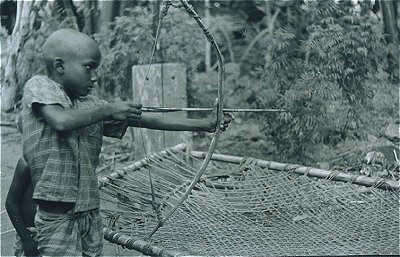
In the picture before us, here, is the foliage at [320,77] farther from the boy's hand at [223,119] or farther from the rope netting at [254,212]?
the boy's hand at [223,119]

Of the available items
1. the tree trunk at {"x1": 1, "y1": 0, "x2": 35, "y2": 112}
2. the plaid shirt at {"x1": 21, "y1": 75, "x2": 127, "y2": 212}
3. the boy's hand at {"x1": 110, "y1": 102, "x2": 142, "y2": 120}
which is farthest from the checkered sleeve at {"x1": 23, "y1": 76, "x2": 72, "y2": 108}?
the tree trunk at {"x1": 1, "y1": 0, "x2": 35, "y2": 112}

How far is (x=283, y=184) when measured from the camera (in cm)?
337

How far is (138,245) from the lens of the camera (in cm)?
253

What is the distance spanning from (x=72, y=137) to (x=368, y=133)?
12.0 feet

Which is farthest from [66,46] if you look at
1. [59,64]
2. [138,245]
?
[138,245]

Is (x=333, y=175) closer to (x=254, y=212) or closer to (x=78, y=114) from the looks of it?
(x=254, y=212)

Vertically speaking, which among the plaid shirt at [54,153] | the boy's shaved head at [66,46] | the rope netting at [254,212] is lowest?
the rope netting at [254,212]

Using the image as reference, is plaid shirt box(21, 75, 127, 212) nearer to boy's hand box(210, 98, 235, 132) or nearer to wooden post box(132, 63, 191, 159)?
boy's hand box(210, 98, 235, 132)

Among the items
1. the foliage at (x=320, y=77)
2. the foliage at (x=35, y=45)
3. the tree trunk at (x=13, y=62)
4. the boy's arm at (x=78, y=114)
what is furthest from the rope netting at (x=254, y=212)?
the tree trunk at (x=13, y=62)

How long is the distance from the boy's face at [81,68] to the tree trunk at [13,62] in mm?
4333

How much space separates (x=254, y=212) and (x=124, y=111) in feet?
4.49

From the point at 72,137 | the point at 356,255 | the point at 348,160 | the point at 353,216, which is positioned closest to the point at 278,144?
the point at 348,160

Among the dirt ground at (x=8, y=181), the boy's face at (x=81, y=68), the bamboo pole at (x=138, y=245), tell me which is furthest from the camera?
the dirt ground at (x=8, y=181)

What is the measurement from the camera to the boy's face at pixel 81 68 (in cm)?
206
